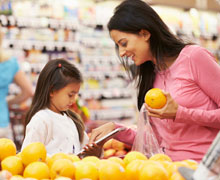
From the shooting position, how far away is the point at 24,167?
1.35 metres

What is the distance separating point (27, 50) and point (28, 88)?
123 inches

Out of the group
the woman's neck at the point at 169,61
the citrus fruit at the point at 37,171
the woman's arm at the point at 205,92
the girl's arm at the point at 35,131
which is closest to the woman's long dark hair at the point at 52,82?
the girl's arm at the point at 35,131

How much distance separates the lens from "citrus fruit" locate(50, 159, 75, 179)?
3.89 feet

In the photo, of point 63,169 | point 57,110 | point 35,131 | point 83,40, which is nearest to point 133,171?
point 63,169

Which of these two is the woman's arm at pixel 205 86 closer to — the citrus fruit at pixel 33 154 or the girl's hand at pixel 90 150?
the girl's hand at pixel 90 150

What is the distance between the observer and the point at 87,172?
1.18 meters

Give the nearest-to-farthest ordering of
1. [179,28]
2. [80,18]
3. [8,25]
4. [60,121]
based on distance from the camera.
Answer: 1. [60,121]
2. [8,25]
3. [80,18]
4. [179,28]

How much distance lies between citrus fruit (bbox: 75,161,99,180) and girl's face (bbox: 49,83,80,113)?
103cm

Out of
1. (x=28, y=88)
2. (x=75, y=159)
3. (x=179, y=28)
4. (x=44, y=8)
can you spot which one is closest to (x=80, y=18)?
(x=44, y=8)

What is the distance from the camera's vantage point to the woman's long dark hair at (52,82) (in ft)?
7.44

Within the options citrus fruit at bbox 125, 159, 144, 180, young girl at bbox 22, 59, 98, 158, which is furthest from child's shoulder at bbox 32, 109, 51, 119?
citrus fruit at bbox 125, 159, 144, 180

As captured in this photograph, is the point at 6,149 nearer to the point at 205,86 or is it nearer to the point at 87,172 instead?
the point at 87,172

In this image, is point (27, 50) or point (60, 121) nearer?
point (60, 121)

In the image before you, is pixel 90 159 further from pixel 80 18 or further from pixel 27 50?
pixel 80 18
